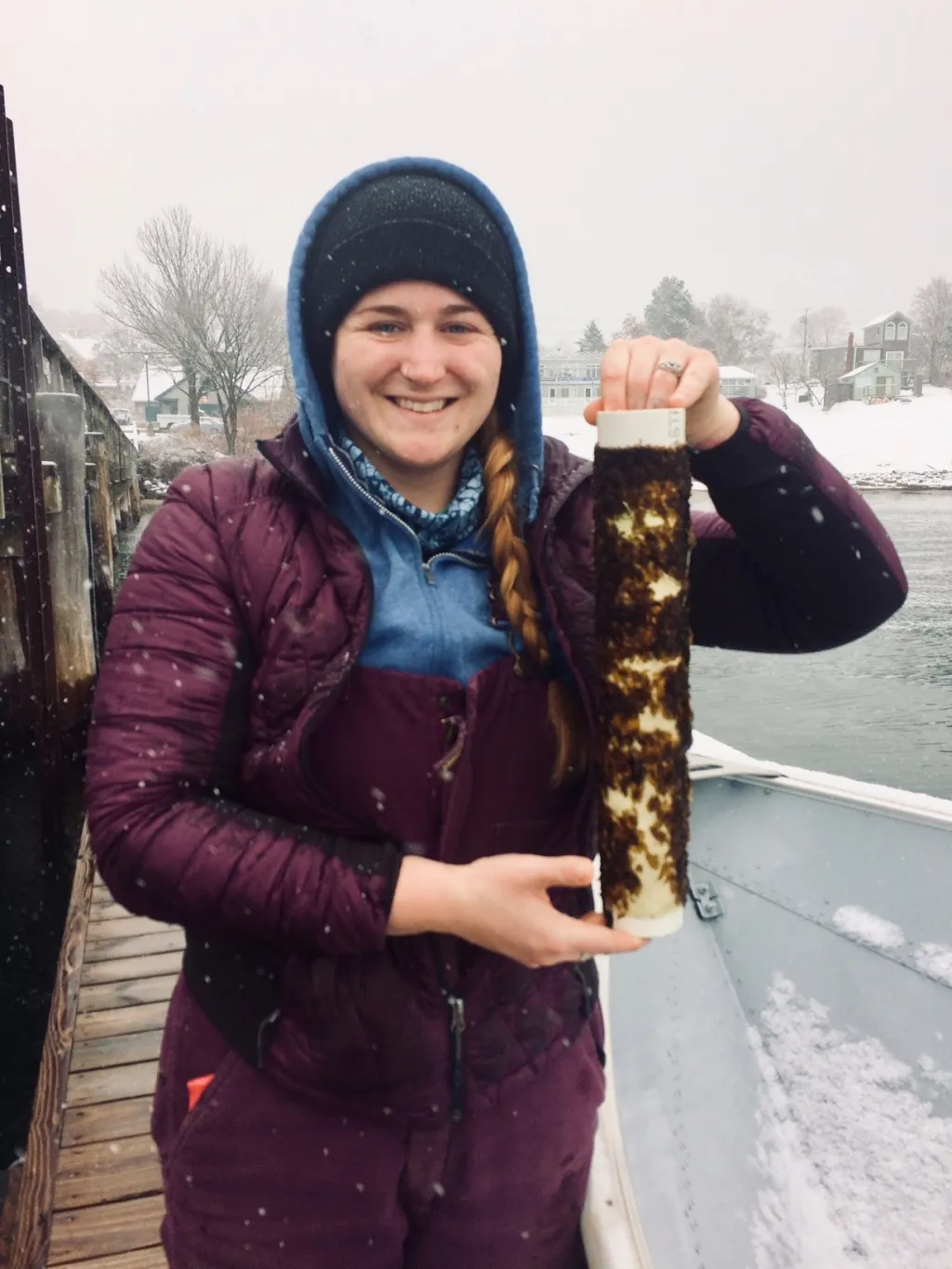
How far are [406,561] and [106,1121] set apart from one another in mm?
2778

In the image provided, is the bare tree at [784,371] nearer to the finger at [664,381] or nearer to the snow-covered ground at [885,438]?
the snow-covered ground at [885,438]

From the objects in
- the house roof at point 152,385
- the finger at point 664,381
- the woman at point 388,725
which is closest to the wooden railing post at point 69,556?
the woman at point 388,725

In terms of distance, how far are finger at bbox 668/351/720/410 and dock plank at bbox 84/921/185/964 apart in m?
3.87

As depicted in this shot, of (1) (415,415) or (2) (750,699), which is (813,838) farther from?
(2) (750,699)

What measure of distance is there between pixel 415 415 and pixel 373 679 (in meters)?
0.43

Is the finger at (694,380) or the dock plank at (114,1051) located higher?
the finger at (694,380)

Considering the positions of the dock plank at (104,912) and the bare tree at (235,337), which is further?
the bare tree at (235,337)

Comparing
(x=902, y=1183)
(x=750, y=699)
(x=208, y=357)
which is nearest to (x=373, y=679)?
(x=902, y=1183)

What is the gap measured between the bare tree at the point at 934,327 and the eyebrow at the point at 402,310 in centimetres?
8517

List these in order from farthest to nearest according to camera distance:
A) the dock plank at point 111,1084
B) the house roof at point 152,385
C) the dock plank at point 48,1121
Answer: the house roof at point 152,385 → the dock plank at point 111,1084 → the dock plank at point 48,1121

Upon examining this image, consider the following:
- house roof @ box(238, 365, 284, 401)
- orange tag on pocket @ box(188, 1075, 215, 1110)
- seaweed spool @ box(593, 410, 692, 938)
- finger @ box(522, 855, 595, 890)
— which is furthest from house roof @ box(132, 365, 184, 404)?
finger @ box(522, 855, 595, 890)

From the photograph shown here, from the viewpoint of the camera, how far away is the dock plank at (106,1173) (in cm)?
300

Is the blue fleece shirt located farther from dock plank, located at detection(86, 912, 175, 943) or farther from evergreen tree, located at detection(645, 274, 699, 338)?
evergreen tree, located at detection(645, 274, 699, 338)

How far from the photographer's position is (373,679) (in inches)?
59.0
